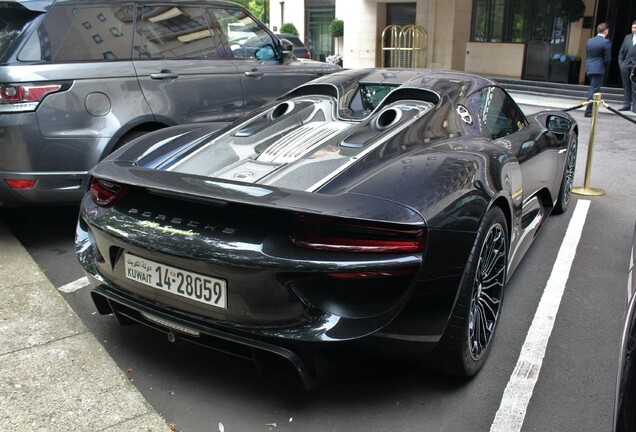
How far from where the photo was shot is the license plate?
103 inches

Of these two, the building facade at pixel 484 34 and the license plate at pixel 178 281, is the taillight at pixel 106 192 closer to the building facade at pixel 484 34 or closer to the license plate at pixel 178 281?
the license plate at pixel 178 281

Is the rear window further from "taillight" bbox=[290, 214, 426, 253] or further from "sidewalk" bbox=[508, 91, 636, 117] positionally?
"sidewalk" bbox=[508, 91, 636, 117]

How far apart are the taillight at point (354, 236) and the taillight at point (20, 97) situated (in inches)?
115

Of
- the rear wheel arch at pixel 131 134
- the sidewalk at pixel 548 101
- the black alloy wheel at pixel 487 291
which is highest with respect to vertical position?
the rear wheel arch at pixel 131 134

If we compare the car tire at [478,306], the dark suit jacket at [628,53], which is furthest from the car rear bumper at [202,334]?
the dark suit jacket at [628,53]

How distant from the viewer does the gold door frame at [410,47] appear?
20672 mm

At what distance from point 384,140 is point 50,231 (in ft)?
11.3

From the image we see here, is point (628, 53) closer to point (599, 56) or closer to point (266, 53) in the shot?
point (599, 56)

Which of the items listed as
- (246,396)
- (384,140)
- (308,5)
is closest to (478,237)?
(384,140)

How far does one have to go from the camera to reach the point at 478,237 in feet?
9.29

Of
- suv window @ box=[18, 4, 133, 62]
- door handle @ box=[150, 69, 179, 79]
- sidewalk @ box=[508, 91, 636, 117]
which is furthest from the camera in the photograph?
sidewalk @ box=[508, 91, 636, 117]

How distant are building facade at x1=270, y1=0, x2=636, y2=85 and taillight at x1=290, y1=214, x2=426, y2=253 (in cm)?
1645

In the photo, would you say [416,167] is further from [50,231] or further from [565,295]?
[50,231]

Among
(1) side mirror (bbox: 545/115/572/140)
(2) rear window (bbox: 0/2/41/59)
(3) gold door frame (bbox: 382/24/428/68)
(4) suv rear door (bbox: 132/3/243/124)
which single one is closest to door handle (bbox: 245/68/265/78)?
(4) suv rear door (bbox: 132/3/243/124)
